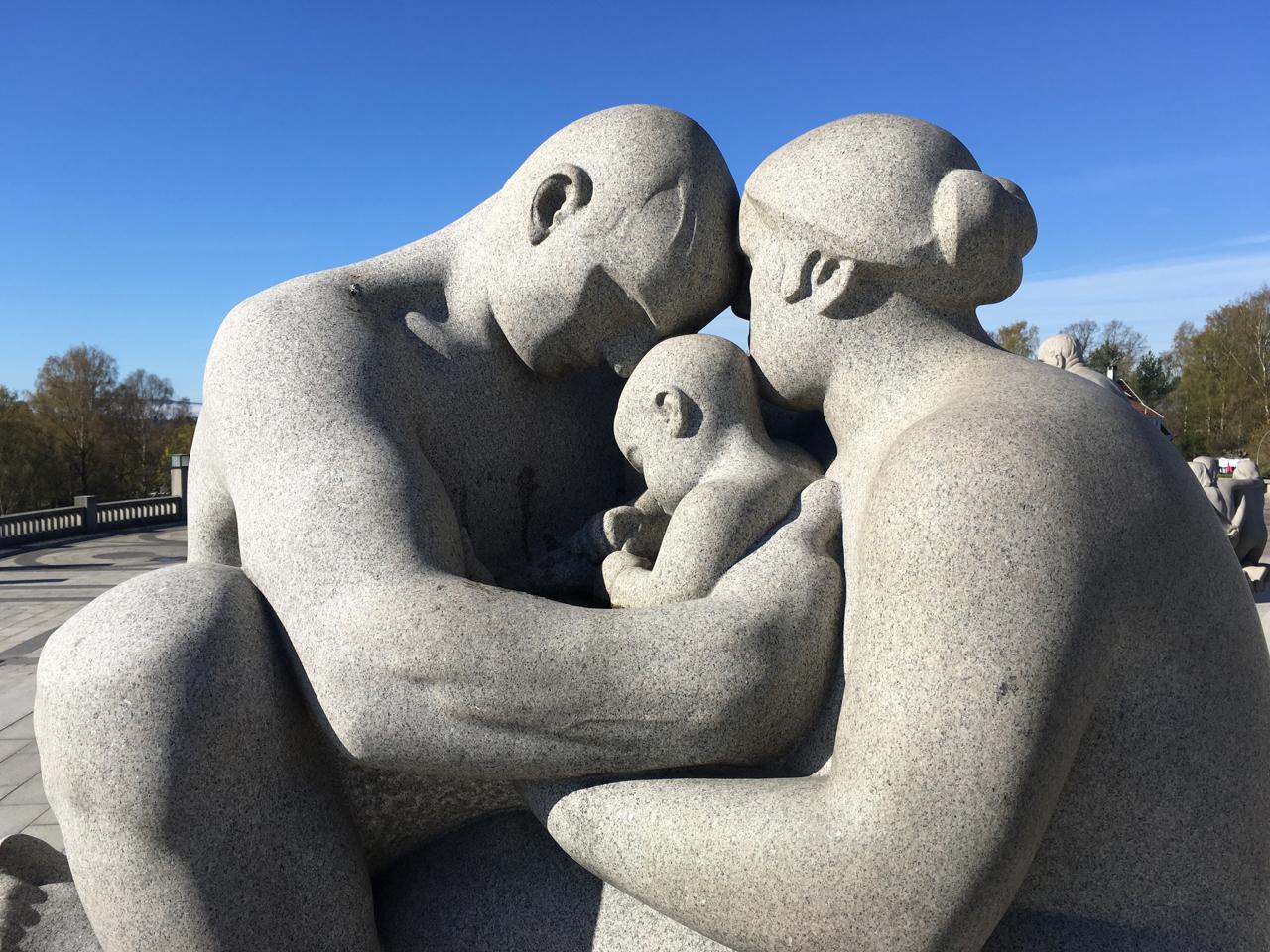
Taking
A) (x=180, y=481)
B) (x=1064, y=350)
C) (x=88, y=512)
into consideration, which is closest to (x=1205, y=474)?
(x=1064, y=350)

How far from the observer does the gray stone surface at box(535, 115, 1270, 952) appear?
171cm

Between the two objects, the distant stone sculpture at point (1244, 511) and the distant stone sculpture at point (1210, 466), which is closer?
the distant stone sculpture at point (1244, 511)

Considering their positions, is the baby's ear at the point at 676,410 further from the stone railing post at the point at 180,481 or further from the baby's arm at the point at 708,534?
the stone railing post at the point at 180,481

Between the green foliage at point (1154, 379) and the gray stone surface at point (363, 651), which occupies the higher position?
the green foliage at point (1154, 379)

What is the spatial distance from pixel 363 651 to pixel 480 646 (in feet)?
0.82

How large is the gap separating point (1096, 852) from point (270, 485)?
1.95m

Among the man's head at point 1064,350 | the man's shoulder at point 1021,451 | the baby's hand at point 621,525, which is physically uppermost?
the man's head at point 1064,350

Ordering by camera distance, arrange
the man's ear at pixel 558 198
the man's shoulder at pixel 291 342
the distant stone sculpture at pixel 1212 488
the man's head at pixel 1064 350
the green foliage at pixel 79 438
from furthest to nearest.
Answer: the green foliage at pixel 79 438, the distant stone sculpture at pixel 1212 488, the man's head at pixel 1064 350, the man's ear at pixel 558 198, the man's shoulder at pixel 291 342

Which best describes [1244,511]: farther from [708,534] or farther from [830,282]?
[708,534]

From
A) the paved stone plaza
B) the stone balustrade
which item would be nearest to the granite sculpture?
the paved stone plaza

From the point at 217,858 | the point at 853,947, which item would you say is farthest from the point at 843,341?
the point at 217,858

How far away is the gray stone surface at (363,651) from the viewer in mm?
1928

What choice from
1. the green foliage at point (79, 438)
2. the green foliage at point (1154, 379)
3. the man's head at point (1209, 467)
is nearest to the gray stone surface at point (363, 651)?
the man's head at point (1209, 467)

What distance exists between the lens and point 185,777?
195 centimetres
